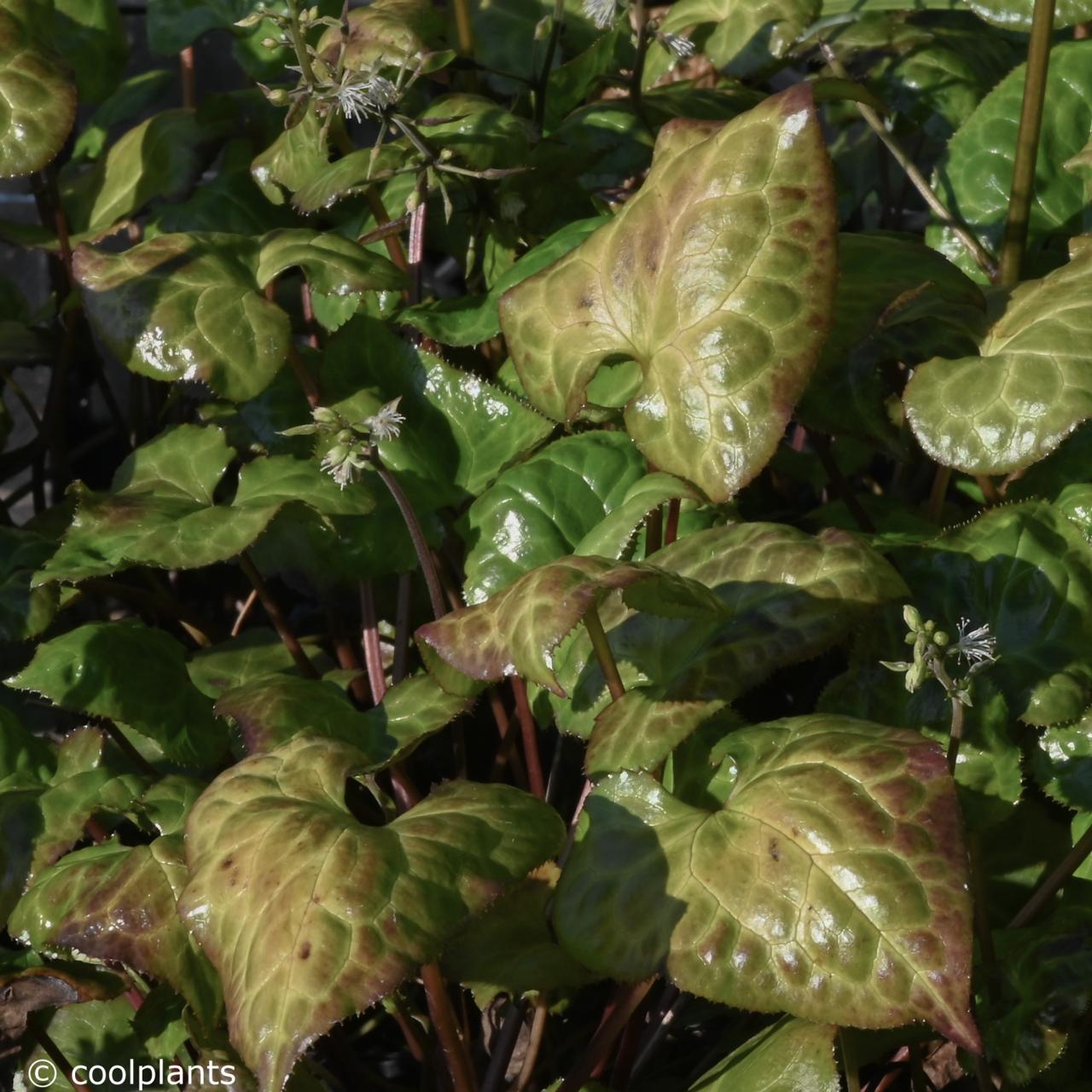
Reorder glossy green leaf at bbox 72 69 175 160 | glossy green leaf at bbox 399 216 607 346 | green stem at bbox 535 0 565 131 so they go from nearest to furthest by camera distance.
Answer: glossy green leaf at bbox 399 216 607 346 < green stem at bbox 535 0 565 131 < glossy green leaf at bbox 72 69 175 160

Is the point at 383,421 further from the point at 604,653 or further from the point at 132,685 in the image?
the point at 132,685

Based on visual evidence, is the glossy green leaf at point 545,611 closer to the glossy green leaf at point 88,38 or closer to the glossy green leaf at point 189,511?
the glossy green leaf at point 189,511

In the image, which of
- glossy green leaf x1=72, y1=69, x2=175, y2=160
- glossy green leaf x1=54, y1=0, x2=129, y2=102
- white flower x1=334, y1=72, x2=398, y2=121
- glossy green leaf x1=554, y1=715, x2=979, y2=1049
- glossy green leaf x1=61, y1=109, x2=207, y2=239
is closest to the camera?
glossy green leaf x1=554, y1=715, x2=979, y2=1049

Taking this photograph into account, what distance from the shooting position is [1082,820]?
1368mm

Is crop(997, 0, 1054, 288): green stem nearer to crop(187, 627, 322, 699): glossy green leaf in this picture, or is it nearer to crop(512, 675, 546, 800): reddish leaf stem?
crop(512, 675, 546, 800): reddish leaf stem

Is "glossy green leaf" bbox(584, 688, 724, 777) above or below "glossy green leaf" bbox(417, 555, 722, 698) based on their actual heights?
below

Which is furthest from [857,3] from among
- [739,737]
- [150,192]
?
[739,737]

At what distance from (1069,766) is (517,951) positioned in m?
0.54

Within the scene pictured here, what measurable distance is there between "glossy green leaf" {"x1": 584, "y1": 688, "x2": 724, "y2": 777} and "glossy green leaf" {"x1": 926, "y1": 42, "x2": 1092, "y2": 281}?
33.3 inches

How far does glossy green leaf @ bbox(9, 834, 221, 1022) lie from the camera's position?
132cm

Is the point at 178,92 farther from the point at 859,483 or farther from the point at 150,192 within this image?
the point at 859,483

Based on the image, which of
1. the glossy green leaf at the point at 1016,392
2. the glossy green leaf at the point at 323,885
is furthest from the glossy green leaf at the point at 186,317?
the glossy green leaf at the point at 1016,392

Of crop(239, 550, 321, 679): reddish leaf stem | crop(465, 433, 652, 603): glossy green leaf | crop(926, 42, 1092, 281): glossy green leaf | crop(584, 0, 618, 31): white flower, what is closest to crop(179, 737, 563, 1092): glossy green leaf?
crop(465, 433, 652, 603): glossy green leaf

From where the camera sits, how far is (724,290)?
1272 mm
